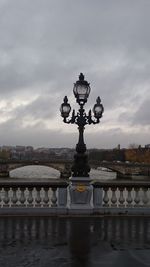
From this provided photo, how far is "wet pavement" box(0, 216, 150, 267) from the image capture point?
787cm

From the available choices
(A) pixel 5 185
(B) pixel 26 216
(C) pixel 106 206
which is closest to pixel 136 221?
(C) pixel 106 206

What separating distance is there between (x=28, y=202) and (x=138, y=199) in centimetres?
351

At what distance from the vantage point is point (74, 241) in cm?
948

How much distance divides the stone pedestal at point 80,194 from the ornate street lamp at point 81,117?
1.08 feet

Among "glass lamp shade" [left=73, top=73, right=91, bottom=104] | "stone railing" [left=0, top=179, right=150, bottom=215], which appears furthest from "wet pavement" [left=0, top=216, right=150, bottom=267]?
"glass lamp shade" [left=73, top=73, right=91, bottom=104]

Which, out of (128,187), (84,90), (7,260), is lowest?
(7,260)

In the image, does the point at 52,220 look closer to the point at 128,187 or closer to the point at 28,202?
the point at 28,202

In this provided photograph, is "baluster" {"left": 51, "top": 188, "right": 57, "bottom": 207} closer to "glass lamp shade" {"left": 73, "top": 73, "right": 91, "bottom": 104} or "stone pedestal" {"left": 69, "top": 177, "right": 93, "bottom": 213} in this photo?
"stone pedestal" {"left": 69, "top": 177, "right": 93, "bottom": 213}

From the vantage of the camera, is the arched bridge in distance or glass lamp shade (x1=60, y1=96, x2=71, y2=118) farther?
the arched bridge in distance

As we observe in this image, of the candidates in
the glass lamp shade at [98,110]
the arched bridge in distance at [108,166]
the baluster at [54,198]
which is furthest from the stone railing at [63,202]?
the arched bridge in distance at [108,166]

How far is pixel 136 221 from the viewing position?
40.3 ft

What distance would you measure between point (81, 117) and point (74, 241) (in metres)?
5.35

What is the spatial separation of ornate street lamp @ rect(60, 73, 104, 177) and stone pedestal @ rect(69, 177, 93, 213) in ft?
1.08

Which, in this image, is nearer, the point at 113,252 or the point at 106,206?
the point at 113,252
